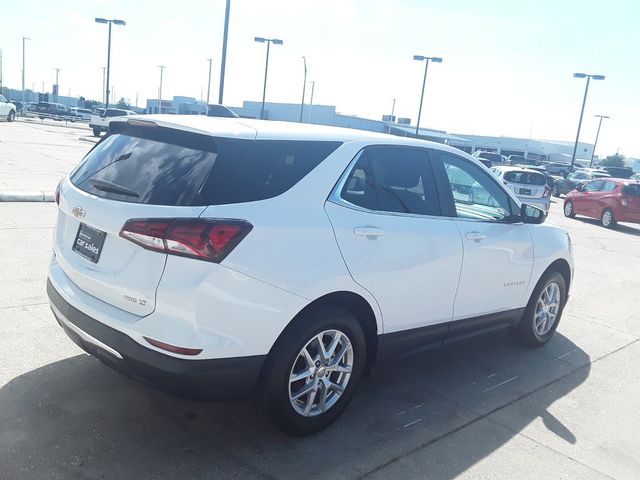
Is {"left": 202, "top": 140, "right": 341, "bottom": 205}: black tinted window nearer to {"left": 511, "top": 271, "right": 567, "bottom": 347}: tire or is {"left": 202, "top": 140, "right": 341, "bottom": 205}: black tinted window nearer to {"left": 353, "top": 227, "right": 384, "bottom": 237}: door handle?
{"left": 353, "top": 227, "right": 384, "bottom": 237}: door handle

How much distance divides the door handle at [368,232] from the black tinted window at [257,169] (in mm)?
463

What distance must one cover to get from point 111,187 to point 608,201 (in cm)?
1831

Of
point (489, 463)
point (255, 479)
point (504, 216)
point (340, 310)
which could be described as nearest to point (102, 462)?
point (255, 479)

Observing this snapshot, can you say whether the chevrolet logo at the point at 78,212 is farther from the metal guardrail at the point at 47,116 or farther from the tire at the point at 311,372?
the metal guardrail at the point at 47,116

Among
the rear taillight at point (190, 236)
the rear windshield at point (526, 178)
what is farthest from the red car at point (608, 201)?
the rear taillight at point (190, 236)

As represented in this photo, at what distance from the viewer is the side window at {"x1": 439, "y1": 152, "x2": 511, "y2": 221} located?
449 cm

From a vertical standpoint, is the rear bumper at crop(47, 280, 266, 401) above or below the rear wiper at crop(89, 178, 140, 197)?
below

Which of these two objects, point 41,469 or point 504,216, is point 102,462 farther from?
point 504,216

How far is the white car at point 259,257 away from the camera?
2.93 m

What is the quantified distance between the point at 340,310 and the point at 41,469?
5.86 feet

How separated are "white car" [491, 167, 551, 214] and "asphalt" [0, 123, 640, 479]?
12613mm

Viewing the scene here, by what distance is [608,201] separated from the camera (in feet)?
60.4

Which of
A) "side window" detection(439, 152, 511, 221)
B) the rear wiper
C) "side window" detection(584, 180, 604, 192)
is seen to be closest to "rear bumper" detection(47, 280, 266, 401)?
the rear wiper

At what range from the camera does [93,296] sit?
3.26m
